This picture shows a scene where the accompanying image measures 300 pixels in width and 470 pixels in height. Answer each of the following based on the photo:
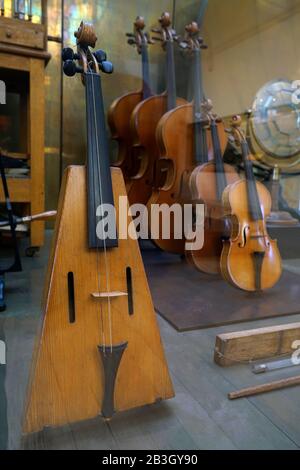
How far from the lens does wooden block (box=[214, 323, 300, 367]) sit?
3.39 ft

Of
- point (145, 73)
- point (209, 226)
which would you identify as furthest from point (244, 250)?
point (145, 73)

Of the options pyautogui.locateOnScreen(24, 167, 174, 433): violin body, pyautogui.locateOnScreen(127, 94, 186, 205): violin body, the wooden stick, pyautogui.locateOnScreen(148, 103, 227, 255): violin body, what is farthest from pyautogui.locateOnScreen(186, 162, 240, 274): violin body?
pyautogui.locateOnScreen(24, 167, 174, 433): violin body

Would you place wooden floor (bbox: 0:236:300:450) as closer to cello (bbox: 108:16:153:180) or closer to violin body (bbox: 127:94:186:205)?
violin body (bbox: 127:94:186:205)

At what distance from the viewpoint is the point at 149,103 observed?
2.23 m

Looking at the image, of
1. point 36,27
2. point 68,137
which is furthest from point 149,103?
point 36,27

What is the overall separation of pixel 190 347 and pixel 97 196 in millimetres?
621

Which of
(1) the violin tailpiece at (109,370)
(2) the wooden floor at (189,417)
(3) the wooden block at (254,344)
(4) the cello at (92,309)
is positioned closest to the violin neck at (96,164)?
(4) the cello at (92,309)

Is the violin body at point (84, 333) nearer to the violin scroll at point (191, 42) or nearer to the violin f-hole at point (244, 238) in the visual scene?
the violin f-hole at point (244, 238)

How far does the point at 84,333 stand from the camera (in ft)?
2.46

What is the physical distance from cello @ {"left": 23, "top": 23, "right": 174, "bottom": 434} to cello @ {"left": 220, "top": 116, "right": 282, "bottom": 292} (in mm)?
802

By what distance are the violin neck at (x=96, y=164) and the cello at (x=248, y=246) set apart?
2.89 feet

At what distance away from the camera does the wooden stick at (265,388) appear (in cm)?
88

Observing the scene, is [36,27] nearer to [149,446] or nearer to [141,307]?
[141,307]

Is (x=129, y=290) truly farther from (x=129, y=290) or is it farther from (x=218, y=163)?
(x=218, y=163)
